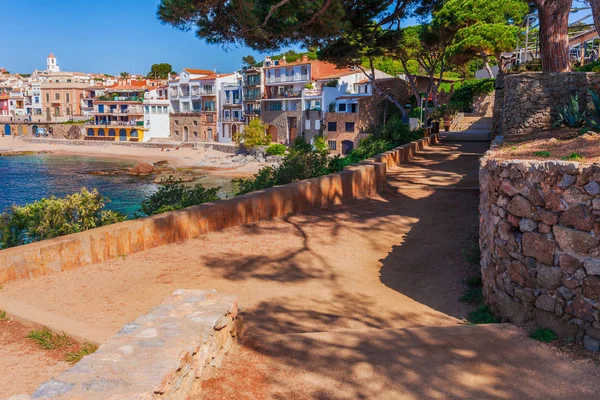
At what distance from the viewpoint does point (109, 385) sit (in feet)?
9.58

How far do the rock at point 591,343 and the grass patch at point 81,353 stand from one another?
13.5 feet

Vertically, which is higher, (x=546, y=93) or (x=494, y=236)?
(x=546, y=93)

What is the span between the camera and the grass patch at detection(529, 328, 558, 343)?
4539 mm

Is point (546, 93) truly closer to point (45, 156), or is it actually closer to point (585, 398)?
point (585, 398)

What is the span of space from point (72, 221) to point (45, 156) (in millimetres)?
64390

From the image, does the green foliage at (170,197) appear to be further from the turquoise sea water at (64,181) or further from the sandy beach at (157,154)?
the sandy beach at (157,154)

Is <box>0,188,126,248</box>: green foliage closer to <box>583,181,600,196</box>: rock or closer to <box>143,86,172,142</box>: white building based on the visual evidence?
<box>583,181,600,196</box>: rock

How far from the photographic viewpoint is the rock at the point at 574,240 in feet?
14.4

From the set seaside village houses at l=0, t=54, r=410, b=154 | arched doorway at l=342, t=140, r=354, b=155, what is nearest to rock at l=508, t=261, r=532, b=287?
seaside village houses at l=0, t=54, r=410, b=154

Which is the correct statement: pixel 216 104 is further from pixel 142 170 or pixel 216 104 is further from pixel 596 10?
pixel 596 10

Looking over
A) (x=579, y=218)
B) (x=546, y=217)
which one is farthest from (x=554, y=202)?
(x=579, y=218)

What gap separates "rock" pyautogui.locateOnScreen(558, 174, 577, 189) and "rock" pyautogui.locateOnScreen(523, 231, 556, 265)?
0.48 metres

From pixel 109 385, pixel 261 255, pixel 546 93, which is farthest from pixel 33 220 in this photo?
pixel 546 93

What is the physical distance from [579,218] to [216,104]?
68472 mm
